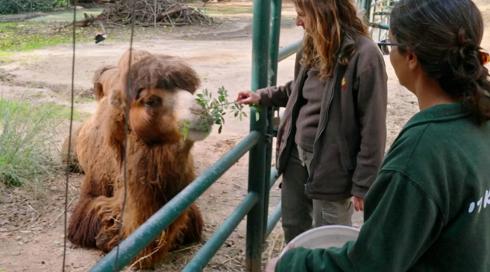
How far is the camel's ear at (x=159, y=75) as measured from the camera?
10.6ft

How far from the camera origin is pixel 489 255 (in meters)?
1.57

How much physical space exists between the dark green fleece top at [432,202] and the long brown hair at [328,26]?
1.24 m

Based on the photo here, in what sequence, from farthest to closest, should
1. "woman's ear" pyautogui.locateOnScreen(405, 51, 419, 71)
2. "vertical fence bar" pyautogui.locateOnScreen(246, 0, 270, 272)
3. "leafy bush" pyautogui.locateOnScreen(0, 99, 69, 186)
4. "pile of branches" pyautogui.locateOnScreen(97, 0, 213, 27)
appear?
"pile of branches" pyautogui.locateOnScreen(97, 0, 213, 27), "leafy bush" pyautogui.locateOnScreen(0, 99, 69, 186), "vertical fence bar" pyautogui.locateOnScreen(246, 0, 270, 272), "woman's ear" pyautogui.locateOnScreen(405, 51, 419, 71)

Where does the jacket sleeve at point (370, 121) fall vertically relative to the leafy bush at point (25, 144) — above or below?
above

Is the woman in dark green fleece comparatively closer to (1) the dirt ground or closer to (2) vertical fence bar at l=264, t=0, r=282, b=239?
(2) vertical fence bar at l=264, t=0, r=282, b=239

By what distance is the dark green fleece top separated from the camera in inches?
55.6

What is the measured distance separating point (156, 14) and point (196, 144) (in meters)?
8.64

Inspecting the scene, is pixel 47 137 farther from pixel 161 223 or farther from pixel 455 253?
pixel 455 253

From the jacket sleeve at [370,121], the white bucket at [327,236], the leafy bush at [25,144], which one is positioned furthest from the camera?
the leafy bush at [25,144]

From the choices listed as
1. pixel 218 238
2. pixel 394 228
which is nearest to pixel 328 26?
pixel 218 238

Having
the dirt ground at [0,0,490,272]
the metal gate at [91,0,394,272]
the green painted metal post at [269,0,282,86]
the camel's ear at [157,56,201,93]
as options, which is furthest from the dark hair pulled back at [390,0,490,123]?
the dirt ground at [0,0,490,272]

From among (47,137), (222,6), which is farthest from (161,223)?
(222,6)

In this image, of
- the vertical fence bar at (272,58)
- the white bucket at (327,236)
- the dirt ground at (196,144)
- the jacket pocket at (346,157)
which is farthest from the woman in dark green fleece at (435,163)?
the dirt ground at (196,144)

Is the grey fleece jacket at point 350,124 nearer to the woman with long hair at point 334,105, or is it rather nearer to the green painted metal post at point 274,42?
the woman with long hair at point 334,105
